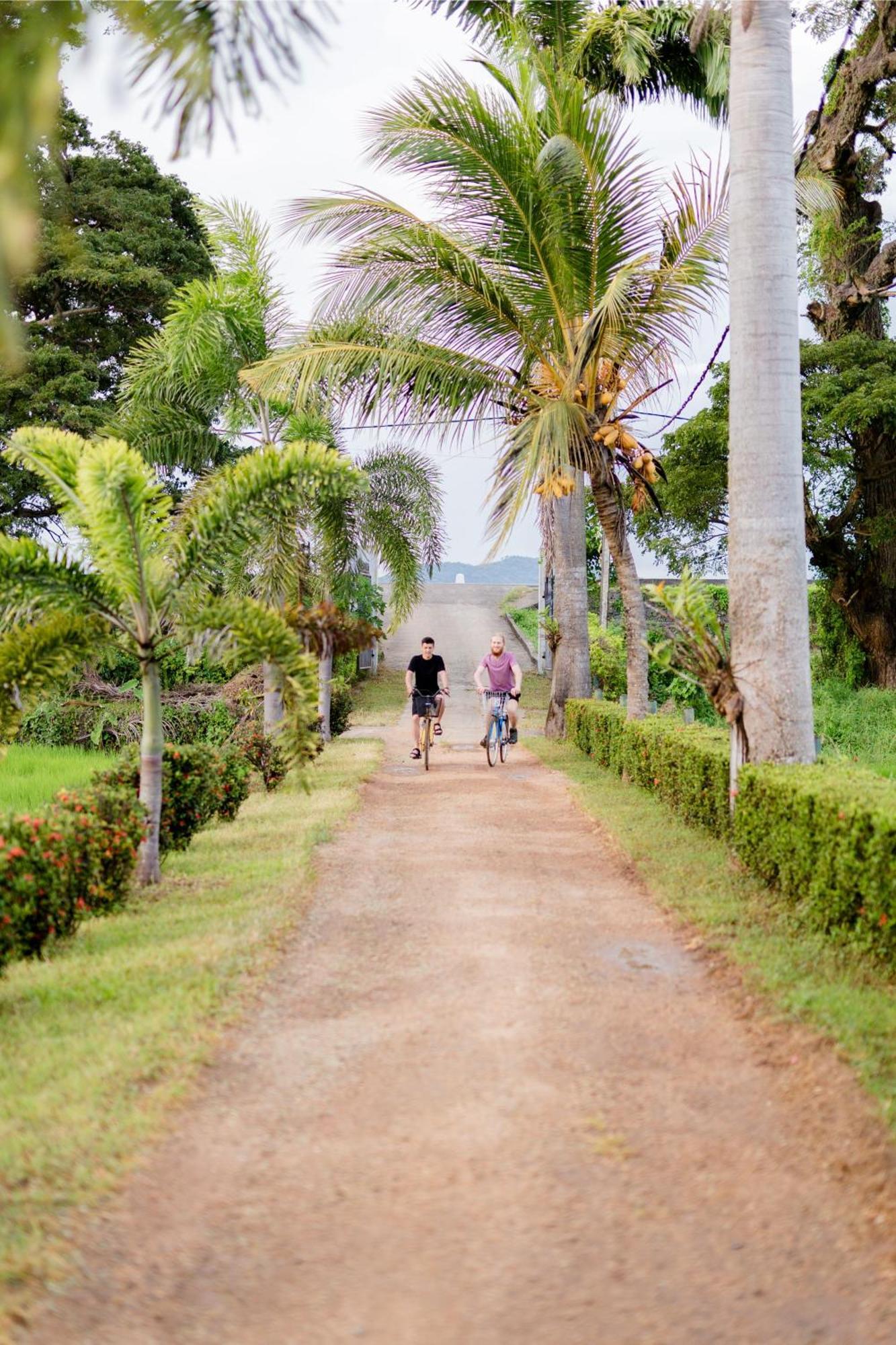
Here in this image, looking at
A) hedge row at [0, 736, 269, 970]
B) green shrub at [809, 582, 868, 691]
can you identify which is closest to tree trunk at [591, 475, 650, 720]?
hedge row at [0, 736, 269, 970]

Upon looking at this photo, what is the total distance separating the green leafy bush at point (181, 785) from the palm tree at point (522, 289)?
4308mm

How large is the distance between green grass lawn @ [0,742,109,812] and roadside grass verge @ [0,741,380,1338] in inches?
250

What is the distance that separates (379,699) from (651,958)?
76.2 feet

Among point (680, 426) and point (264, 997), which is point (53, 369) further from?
point (264, 997)

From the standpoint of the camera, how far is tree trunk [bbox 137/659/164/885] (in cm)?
844

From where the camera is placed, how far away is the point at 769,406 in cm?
820

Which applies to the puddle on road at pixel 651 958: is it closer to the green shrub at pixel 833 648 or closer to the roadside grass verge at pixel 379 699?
the roadside grass verge at pixel 379 699

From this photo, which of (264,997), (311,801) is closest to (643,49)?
(311,801)

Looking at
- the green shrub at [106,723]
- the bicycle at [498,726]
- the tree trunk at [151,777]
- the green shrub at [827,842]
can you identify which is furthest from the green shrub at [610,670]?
the green shrub at [827,842]

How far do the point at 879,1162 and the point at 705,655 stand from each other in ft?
15.9

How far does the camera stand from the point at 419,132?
12.6 metres

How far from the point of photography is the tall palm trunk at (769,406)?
8.13 metres

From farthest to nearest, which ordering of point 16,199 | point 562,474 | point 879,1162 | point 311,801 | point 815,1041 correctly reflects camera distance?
point 562,474 → point 311,801 → point 815,1041 → point 879,1162 → point 16,199

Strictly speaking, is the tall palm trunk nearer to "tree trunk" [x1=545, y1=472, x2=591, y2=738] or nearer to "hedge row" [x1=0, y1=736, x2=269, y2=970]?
"hedge row" [x1=0, y1=736, x2=269, y2=970]
